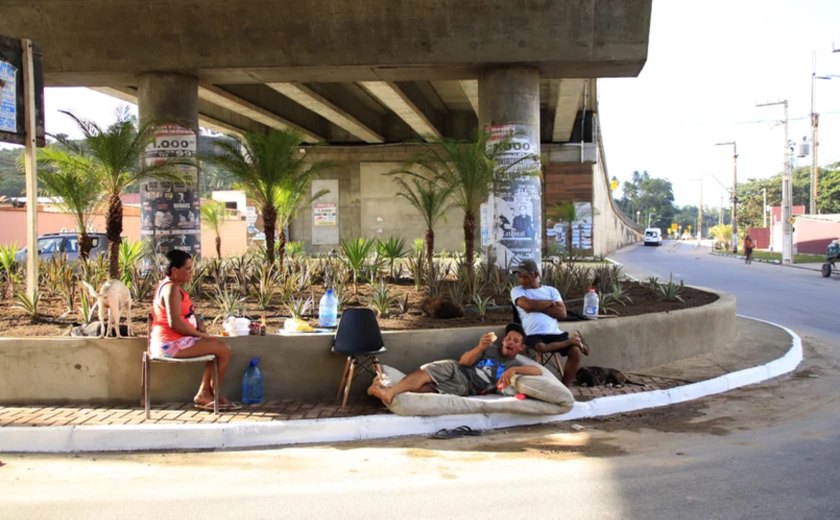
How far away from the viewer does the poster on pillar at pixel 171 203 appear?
1501 cm

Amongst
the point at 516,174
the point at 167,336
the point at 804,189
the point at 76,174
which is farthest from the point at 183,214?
the point at 804,189

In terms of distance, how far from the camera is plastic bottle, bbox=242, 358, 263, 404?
6.84 meters

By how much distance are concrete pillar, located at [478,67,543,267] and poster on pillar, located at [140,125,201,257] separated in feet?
20.8

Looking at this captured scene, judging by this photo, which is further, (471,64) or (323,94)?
(323,94)

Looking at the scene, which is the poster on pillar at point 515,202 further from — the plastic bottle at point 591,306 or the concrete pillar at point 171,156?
the concrete pillar at point 171,156

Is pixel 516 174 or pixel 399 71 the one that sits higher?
pixel 399 71

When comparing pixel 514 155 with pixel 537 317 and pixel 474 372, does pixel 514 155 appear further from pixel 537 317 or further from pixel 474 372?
pixel 474 372

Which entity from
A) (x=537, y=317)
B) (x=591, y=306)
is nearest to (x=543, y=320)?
(x=537, y=317)

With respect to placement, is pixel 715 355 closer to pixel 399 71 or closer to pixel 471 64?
pixel 471 64

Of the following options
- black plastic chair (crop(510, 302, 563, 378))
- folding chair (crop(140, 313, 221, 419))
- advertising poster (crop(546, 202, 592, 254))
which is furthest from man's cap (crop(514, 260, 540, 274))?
advertising poster (crop(546, 202, 592, 254))

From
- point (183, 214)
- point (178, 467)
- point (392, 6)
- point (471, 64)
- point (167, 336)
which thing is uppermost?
point (392, 6)

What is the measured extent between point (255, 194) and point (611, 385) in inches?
340

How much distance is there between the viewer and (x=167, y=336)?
6414mm

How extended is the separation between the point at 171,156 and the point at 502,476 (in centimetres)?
1204
